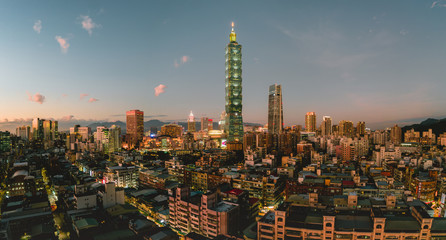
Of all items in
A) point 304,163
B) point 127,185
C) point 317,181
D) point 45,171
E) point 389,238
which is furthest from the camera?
point 304,163

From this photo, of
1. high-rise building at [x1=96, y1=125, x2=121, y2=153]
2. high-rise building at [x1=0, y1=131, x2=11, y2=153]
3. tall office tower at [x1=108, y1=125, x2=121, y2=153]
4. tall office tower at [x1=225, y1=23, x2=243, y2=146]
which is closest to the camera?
high-rise building at [x1=0, y1=131, x2=11, y2=153]

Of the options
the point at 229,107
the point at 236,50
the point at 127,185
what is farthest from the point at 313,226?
the point at 236,50

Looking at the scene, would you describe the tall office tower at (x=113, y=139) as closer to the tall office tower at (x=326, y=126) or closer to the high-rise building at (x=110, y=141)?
the high-rise building at (x=110, y=141)

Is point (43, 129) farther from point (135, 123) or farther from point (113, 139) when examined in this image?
point (113, 139)

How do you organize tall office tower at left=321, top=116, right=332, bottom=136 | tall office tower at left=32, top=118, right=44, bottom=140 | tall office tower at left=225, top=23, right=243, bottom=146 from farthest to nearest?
tall office tower at left=321, top=116, right=332, bottom=136 → tall office tower at left=32, top=118, right=44, bottom=140 → tall office tower at left=225, top=23, right=243, bottom=146

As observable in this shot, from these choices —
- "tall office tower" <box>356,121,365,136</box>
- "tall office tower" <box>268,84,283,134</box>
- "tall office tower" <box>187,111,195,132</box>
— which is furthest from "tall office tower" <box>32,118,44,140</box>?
"tall office tower" <box>356,121,365,136</box>

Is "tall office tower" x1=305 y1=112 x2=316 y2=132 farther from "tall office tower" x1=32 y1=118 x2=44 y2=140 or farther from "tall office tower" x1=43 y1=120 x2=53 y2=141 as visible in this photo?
"tall office tower" x1=32 y1=118 x2=44 y2=140

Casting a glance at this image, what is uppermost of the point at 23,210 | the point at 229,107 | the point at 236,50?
the point at 236,50

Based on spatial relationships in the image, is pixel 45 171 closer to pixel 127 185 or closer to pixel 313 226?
pixel 127 185
